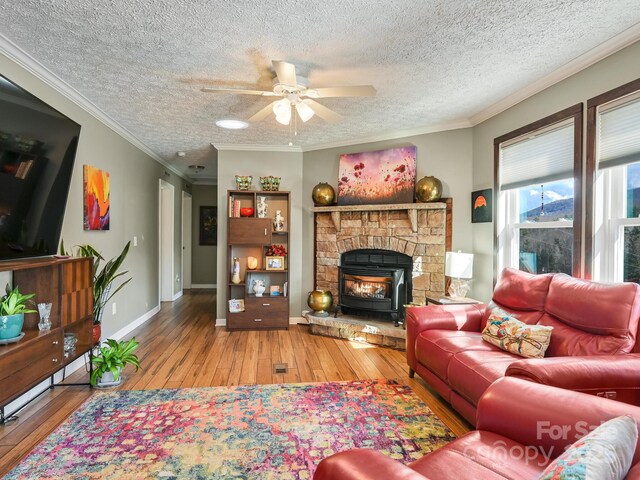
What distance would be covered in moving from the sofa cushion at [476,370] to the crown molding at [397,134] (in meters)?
2.50

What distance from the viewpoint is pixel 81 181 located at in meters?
3.24

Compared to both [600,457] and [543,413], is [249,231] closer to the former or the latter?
[543,413]

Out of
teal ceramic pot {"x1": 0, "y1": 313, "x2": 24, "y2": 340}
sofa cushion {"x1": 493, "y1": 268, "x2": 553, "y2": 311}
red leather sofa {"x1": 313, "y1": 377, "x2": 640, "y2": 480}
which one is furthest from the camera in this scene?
sofa cushion {"x1": 493, "y1": 268, "x2": 553, "y2": 311}

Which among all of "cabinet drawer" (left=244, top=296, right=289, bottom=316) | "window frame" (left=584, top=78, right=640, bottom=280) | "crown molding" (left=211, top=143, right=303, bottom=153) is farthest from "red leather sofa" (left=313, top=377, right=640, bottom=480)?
"crown molding" (left=211, top=143, right=303, bottom=153)

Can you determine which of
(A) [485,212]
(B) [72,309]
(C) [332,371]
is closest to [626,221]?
(A) [485,212]

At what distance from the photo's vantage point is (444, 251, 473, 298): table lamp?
3.38m

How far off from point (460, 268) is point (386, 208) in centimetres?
113

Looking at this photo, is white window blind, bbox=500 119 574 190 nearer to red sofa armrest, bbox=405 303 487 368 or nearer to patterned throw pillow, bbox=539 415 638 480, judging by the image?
red sofa armrest, bbox=405 303 487 368

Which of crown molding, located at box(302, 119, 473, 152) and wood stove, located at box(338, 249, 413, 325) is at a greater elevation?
crown molding, located at box(302, 119, 473, 152)

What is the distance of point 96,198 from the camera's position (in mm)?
3484

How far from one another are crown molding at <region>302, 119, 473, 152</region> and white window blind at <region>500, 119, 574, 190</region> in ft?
2.09

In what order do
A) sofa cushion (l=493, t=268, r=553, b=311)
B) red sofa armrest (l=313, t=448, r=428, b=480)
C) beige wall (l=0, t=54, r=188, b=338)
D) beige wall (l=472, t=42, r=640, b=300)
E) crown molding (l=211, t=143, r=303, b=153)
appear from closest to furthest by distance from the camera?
1. red sofa armrest (l=313, t=448, r=428, b=480)
2. beige wall (l=472, t=42, r=640, b=300)
3. sofa cushion (l=493, t=268, r=553, b=311)
4. beige wall (l=0, t=54, r=188, b=338)
5. crown molding (l=211, t=143, r=303, b=153)

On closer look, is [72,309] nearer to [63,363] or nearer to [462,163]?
[63,363]

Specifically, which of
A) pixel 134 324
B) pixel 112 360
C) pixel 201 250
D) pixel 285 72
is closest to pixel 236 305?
pixel 134 324
